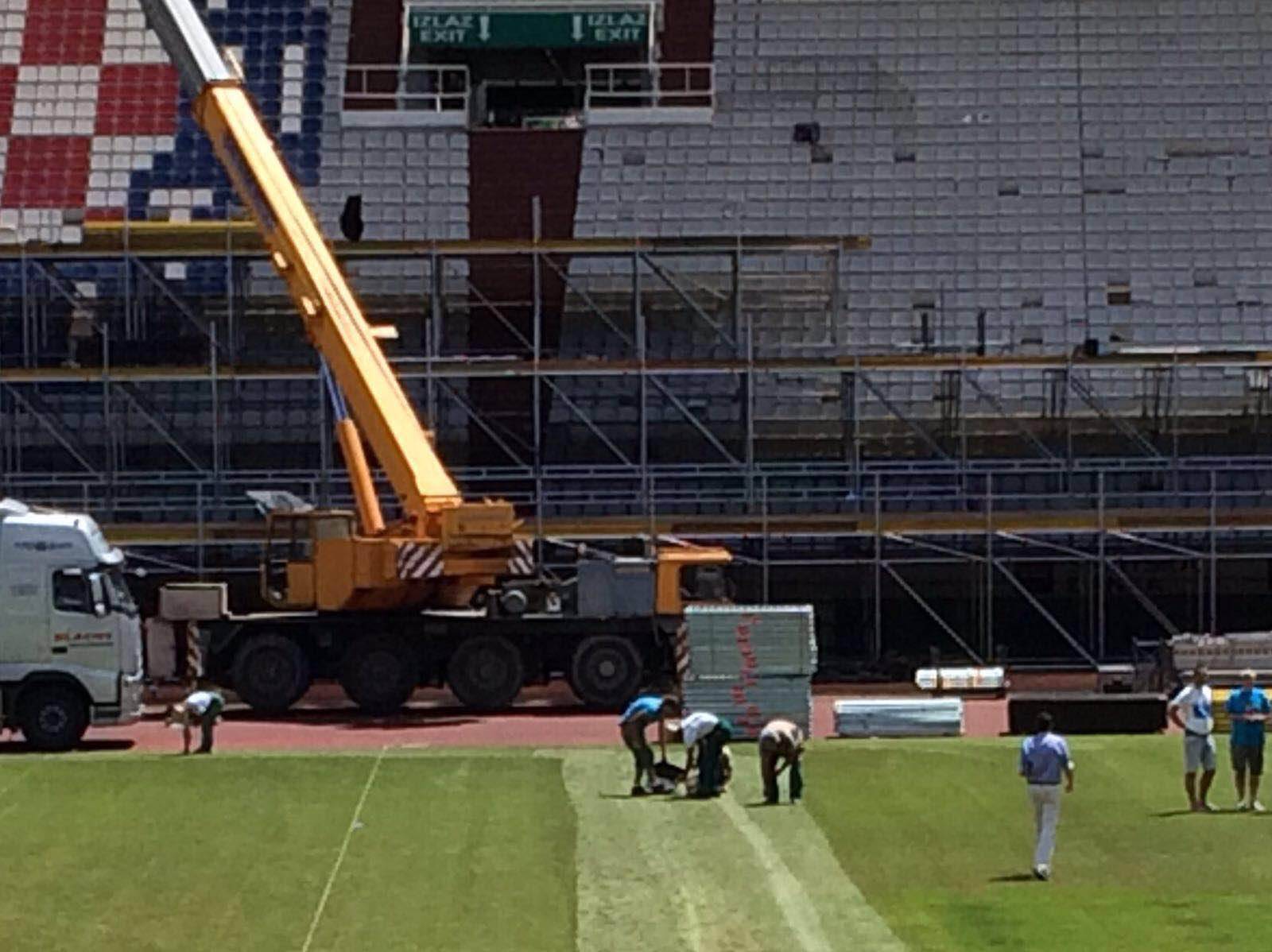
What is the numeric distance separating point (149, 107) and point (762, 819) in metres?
32.1

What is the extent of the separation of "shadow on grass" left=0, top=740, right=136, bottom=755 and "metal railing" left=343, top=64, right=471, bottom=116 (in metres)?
20.5

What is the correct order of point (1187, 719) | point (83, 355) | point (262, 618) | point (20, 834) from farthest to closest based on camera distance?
point (83, 355) → point (262, 618) → point (1187, 719) → point (20, 834)

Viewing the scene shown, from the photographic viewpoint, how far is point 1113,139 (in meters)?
54.8

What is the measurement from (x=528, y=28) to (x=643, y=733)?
3004cm

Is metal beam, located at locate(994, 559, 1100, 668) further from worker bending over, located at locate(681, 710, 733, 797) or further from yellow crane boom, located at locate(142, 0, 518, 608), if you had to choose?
worker bending over, located at locate(681, 710, 733, 797)

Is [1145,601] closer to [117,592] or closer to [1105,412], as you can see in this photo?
[1105,412]

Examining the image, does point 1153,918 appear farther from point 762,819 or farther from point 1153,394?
point 1153,394

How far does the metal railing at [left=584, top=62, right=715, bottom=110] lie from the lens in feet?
182

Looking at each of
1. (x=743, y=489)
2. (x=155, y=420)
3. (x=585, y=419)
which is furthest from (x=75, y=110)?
(x=743, y=489)

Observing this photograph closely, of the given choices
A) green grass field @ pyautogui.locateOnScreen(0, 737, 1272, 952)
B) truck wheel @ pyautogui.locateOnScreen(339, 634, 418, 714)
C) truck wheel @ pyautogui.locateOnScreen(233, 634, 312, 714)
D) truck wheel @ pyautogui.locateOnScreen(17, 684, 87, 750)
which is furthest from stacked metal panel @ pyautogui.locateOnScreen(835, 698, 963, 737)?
truck wheel @ pyautogui.locateOnScreen(17, 684, 87, 750)

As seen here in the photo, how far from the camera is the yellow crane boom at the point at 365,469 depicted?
133 feet

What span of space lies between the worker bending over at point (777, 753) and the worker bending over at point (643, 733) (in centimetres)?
123

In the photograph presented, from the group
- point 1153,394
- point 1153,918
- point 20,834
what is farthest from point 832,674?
point 1153,918

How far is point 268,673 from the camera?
137 feet
